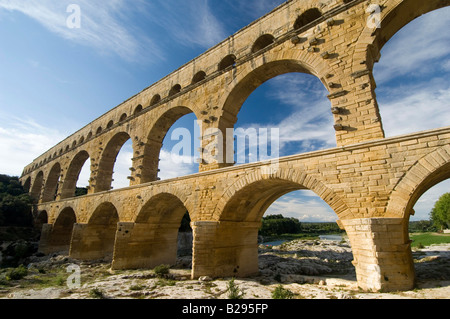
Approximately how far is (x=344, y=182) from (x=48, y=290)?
10.1m

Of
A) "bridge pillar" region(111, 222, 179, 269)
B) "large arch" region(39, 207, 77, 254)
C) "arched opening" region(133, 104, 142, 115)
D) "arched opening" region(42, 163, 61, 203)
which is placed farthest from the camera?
"arched opening" region(42, 163, 61, 203)

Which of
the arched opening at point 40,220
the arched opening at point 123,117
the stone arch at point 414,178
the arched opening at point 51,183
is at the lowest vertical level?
the arched opening at point 40,220

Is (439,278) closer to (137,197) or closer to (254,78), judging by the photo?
(254,78)

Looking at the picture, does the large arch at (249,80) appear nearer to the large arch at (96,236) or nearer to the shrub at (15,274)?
the large arch at (96,236)

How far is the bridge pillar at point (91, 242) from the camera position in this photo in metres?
15.0

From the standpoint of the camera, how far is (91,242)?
15445 mm

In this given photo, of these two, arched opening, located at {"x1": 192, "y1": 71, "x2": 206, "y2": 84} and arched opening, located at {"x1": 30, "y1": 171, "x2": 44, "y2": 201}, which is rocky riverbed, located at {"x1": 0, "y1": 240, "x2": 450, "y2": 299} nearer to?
arched opening, located at {"x1": 192, "y1": 71, "x2": 206, "y2": 84}

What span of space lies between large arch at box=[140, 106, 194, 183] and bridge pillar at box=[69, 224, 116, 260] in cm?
569

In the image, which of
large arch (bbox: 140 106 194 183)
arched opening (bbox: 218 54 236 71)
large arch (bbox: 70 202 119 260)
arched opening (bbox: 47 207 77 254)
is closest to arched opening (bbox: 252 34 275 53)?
arched opening (bbox: 218 54 236 71)

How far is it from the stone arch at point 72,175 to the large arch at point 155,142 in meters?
10.3

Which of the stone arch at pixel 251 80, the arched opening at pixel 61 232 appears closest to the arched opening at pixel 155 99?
the stone arch at pixel 251 80

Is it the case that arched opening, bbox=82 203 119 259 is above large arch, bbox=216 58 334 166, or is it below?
below

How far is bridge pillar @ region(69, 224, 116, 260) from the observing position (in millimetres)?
15047

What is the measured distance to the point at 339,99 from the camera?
7.20 meters
